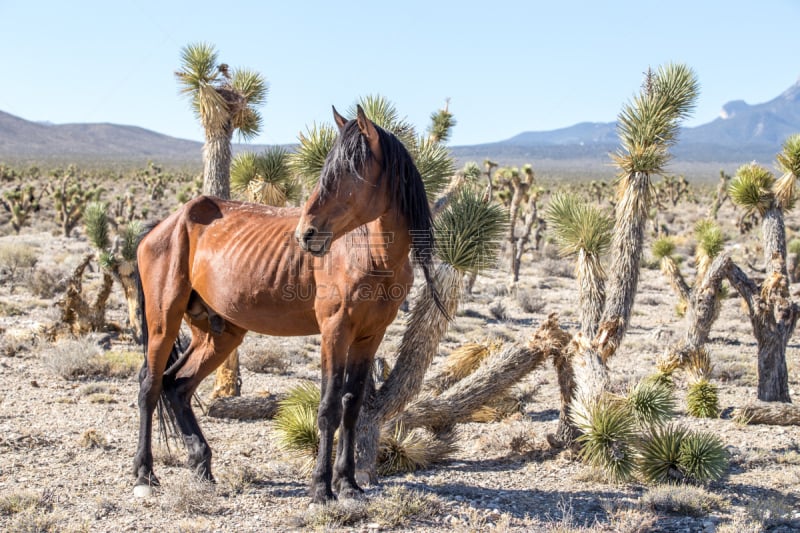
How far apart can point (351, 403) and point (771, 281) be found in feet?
19.8

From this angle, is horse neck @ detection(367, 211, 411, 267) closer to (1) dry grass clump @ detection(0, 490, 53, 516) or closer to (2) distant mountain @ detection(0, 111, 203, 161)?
(1) dry grass clump @ detection(0, 490, 53, 516)

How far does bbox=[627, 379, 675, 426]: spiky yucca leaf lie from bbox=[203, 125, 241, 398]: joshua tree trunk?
15.2 ft

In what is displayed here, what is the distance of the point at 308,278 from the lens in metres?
4.92

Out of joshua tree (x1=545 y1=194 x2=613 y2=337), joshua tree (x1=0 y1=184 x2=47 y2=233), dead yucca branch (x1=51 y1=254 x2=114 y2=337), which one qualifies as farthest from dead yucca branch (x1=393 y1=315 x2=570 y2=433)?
joshua tree (x1=0 y1=184 x2=47 y2=233)

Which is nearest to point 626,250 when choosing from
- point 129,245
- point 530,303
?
point 129,245

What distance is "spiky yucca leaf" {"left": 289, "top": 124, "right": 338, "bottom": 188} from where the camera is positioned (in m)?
6.64

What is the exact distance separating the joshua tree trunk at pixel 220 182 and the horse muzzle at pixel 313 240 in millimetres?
4578

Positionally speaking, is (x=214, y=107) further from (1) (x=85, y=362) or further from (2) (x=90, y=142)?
(2) (x=90, y=142)

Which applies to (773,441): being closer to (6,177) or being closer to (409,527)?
(409,527)

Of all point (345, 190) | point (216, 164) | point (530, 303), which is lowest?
point (530, 303)

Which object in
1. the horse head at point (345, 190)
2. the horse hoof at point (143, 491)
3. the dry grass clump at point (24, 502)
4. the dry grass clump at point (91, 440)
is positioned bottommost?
the dry grass clump at point (91, 440)

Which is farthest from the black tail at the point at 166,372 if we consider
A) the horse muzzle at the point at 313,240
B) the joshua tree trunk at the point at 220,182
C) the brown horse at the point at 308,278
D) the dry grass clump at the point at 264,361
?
the dry grass clump at the point at 264,361

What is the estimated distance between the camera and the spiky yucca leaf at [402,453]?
6.06 m

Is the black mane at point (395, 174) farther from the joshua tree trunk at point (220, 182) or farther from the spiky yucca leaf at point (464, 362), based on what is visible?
the joshua tree trunk at point (220, 182)
